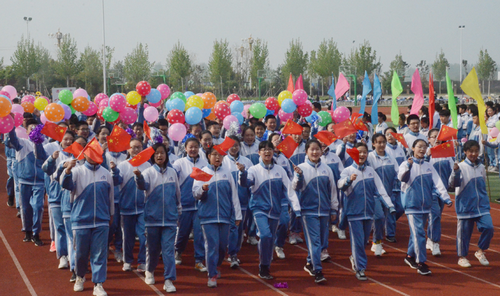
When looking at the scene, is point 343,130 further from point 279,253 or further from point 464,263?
point 464,263

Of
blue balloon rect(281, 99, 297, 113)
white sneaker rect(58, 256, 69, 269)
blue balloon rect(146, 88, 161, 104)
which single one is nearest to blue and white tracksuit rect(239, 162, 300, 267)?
white sneaker rect(58, 256, 69, 269)

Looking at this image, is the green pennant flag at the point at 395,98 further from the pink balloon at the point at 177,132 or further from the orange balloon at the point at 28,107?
the orange balloon at the point at 28,107

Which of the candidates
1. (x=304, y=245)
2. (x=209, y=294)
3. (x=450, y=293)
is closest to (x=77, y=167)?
(x=209, y=294)

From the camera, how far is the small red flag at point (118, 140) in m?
6.44

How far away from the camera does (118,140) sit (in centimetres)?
649

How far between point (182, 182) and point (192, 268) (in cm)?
117

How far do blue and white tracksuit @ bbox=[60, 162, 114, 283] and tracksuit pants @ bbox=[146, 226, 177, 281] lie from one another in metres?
0.53

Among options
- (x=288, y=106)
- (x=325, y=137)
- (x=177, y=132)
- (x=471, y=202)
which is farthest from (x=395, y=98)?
(x=177, y=132)

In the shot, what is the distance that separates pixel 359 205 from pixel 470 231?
169 centimetres

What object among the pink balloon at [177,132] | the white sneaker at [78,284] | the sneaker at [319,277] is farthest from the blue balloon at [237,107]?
the white sneaker at [78,284]

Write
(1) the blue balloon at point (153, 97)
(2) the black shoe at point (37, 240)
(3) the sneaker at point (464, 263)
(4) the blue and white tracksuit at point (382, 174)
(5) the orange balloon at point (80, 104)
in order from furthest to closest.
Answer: (1) the blue balloon at point (153, 97)
(5) the orange balloon at point (80, 104)
(2) the black shoe at point (37, 240)
(4) the blue and white tracksuit at point (382, 174)
(3) the sneaker at point (464, 263)

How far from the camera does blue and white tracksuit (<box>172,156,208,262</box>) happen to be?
712 cm

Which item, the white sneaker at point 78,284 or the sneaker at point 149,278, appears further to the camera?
the sneaker at point 149,278

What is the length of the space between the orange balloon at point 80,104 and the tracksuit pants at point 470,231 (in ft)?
24.7
